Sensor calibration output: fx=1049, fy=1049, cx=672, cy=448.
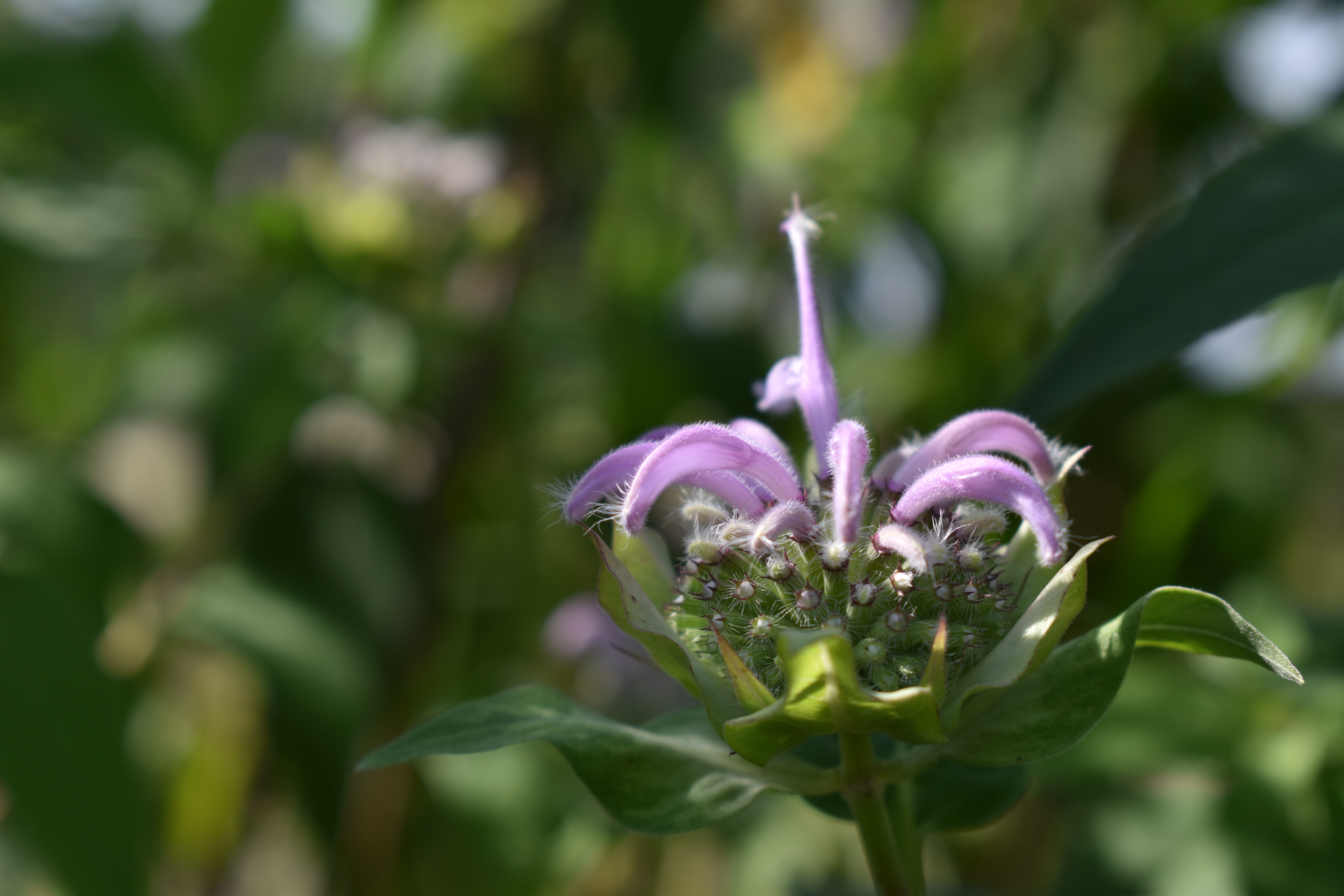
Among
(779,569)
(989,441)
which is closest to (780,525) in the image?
(779,569)

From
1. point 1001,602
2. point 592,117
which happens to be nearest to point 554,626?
point 1001,602

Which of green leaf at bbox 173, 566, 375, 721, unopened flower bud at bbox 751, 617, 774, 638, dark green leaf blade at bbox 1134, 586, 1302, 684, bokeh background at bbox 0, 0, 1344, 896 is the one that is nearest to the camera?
dark green leaf blade at bbox 1134, 586, 1302, 684

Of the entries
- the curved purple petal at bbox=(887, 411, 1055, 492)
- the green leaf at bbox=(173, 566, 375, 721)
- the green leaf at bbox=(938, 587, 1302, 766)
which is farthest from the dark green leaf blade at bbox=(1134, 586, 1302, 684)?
the green leaf at bbox=(173, 566, 375, 721)

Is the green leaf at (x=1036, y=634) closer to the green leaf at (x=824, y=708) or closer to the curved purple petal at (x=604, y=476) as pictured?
the green leaf at (x=824, y=708)

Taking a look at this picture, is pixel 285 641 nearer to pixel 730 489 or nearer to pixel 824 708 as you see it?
pixel 730 489

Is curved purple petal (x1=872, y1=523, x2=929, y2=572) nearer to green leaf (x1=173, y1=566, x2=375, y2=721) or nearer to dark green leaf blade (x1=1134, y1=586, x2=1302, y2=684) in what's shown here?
dark green leaf blade (x1=1134, y1=586, x2=1302, y2=684)

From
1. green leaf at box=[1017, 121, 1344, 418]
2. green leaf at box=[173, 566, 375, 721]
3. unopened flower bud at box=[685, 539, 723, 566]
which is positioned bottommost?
green leaf at box=[173, 566, 375, 721]
